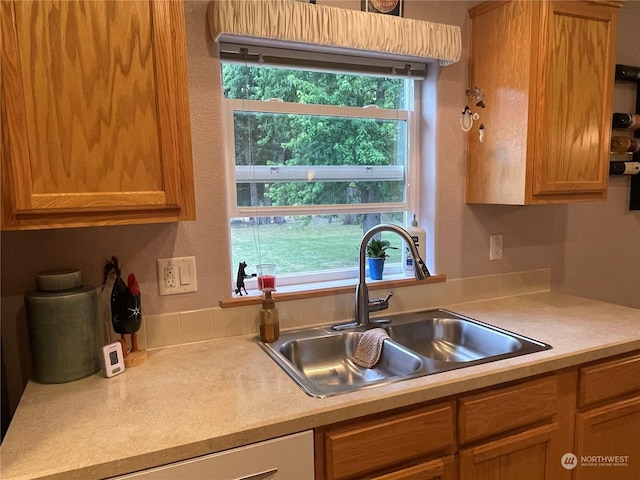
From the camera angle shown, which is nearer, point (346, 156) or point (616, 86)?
point (346, 156)

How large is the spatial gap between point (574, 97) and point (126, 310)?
1.77 meters

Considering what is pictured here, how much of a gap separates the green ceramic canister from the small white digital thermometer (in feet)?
0.17

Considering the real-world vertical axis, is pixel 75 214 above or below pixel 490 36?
below

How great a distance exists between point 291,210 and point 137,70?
82 centimetres

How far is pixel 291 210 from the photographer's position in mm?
1803

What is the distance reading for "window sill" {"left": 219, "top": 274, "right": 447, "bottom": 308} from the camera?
1608 mm

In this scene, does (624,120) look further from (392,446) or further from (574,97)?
(392,446)

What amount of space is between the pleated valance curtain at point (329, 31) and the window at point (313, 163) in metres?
0.18

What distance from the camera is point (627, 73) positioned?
222 centimetres

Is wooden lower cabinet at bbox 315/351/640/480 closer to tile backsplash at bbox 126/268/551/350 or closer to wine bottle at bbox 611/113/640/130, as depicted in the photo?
tile backsplash at bbox 126/268/551/350

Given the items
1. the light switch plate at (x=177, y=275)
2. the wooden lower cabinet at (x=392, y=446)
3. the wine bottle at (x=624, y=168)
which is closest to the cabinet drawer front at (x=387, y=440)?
the wooden lower cabinet at (x=392, y=446)

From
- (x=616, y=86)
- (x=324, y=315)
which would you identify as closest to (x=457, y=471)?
(x=324, y=315)

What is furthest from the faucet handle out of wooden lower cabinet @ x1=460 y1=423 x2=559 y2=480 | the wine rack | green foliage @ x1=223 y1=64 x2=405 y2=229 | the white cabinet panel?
the wine rack

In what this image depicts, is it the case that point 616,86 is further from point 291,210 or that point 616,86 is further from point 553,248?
point 291,210
